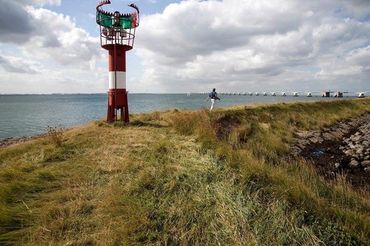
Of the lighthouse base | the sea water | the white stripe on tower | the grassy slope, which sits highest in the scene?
the white stripe on tower

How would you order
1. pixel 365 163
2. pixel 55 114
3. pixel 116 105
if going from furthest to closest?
pixel 55 114 < pixel 116 105 < pixel 365 163

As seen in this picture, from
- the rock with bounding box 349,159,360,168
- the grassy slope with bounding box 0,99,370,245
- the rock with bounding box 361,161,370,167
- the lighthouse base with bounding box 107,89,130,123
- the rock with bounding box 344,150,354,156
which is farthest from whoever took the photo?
the lighthouse base with bounding box 107,89,130,123

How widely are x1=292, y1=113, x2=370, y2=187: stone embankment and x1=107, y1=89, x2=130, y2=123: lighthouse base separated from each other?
856cm

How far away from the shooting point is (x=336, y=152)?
15.2 m

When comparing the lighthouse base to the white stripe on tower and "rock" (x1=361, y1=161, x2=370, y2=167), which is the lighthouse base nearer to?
the white stripe on tower

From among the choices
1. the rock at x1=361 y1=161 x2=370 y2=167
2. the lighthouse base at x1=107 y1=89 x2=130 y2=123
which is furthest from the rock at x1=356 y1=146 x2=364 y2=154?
the lighthouse base at x1=107 y1=89 x2=130 y2=123

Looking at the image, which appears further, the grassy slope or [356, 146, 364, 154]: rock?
[356, 146, 364, 154]: rock

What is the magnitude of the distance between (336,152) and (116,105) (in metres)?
11.4

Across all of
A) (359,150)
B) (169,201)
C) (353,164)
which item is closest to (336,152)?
(359,150)

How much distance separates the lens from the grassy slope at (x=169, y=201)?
4445 mm

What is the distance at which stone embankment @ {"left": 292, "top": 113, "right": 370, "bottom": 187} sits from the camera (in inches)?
447

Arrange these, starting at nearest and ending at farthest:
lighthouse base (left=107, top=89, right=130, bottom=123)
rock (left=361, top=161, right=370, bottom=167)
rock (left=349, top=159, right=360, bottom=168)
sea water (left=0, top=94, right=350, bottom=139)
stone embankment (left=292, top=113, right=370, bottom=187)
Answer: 1. stone embankment (left=292, top=113, right=370, bottom=187)
2. rock (left=361, top=161, right=370, bottom=167)
3. rock (left=349, top=159, right=360, bottom=168)
4. lighthouse base (left=107, top=89, right=130, bottom=123)
5. sea water (left=0, top=94, right=350, bottom=139)

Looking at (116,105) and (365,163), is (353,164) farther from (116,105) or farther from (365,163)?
(116,105)

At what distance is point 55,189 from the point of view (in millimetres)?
6246
